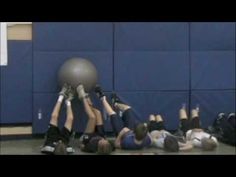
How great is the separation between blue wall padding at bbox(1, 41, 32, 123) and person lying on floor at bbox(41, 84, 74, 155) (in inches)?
22.0

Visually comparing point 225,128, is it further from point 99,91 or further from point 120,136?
point 99,91

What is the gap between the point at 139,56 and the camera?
279 inches

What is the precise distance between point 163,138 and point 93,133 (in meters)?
0.96

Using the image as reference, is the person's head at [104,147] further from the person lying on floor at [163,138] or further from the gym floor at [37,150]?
the person lying on floor at [163,138]

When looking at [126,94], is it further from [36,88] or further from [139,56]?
[36,88]

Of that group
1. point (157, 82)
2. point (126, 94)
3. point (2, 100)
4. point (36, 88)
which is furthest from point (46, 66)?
point (157, 82)

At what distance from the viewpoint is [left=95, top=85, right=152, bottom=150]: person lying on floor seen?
5.91 m

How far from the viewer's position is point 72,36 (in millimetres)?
6918

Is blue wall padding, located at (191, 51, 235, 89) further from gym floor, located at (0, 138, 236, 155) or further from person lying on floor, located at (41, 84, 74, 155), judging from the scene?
person lying on floor, located at (41, 84, 74, 155)

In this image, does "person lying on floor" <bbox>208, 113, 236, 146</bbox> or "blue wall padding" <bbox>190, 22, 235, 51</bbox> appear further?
"blue wall padding" <bbox>190, 22, 235, 51</bbox>

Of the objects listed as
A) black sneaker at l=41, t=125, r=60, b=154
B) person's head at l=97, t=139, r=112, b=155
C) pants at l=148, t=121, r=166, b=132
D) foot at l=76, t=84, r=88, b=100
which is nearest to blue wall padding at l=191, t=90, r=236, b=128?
pants at l=148, t=121, r=166, b=132

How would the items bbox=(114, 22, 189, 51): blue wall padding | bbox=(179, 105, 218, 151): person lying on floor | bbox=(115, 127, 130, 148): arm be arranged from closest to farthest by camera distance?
bbox=(179, 105, 218, 151): person lying on floor
bbox=(115, 127, 130, 148): arm
bbox=(114, 22, 189, 51): blue wall padding

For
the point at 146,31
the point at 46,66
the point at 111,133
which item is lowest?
the point at 111,133

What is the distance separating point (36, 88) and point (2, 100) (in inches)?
20.6
